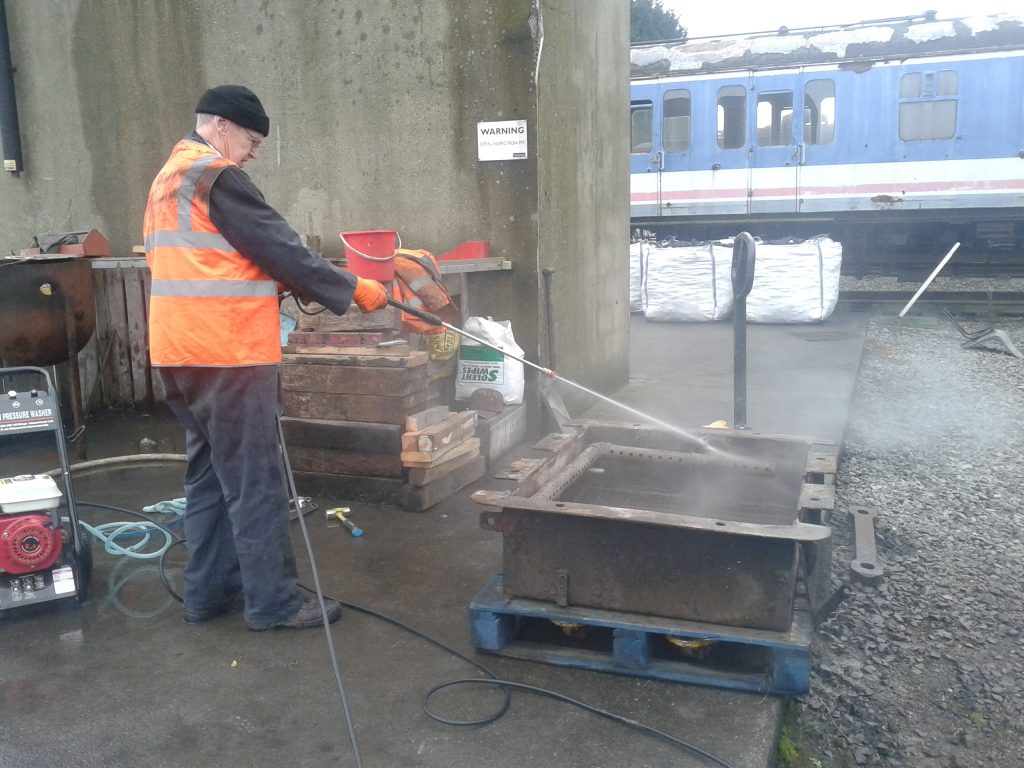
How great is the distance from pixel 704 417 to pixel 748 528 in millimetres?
3715

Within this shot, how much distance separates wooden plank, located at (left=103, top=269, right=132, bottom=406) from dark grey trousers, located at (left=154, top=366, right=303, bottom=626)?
153 inches

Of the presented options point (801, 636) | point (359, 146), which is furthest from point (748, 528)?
point (359, 146)

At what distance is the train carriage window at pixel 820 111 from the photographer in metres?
14.8

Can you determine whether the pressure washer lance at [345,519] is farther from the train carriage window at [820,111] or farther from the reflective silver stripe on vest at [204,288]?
the train carriage window at [820,111]

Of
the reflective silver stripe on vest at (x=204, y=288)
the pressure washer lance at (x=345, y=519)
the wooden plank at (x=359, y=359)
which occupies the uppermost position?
the reflective silver stripe on vest at (x=204, y=288)

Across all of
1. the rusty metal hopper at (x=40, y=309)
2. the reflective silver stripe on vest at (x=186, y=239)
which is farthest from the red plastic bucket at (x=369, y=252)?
the rusty metal hopper at (x=40, y=309)

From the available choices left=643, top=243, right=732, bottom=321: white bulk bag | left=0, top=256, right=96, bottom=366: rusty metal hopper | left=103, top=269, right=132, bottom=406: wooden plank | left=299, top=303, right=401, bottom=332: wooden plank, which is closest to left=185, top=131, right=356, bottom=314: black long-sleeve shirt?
left=299, top=303, right=401, bottom=332: wooden plank

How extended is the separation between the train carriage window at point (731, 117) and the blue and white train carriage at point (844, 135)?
3cm

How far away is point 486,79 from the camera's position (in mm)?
5570

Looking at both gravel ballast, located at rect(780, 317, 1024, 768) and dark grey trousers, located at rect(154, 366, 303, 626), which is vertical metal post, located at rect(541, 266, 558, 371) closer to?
gravel ballast, located at rect(780, 317, 1024, 768)

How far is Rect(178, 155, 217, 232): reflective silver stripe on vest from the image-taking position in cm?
295

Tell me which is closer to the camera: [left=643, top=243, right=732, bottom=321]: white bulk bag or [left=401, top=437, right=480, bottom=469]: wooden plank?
[left=401, top=437, right=480, bottom=469]: wooden plank

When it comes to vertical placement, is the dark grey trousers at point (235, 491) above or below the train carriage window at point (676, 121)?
below

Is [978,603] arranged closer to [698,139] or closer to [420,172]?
[420,172]
